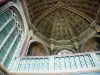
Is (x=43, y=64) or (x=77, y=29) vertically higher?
(x=43, y=64)

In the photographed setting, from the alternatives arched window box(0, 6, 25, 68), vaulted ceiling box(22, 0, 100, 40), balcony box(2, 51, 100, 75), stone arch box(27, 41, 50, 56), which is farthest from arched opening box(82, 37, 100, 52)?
arched window box(0, 6, 25, 68)

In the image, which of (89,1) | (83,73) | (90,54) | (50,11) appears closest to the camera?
(83,73)

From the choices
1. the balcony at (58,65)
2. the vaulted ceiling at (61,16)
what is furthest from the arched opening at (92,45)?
the balcony at (58,65)

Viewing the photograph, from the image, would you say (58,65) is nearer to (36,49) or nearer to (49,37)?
(36,49)

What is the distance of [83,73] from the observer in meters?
6.39

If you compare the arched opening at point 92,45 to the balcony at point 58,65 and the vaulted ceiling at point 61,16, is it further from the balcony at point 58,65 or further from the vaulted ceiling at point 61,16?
the balcony at point 58,65

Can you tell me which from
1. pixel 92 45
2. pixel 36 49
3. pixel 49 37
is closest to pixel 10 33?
pixel 36 49

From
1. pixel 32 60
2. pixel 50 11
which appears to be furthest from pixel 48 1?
pixel 32 60

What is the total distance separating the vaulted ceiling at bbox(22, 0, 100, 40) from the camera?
12859mm

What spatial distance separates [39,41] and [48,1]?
4219 millimetres

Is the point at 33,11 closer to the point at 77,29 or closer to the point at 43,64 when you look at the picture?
the point at 77,29

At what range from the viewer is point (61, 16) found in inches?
579

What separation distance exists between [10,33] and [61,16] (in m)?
7.48

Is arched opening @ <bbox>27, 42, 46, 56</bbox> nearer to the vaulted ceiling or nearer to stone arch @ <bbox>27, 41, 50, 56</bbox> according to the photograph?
stone arch @ <bbox>27, 41, 50, 56</bbox>
